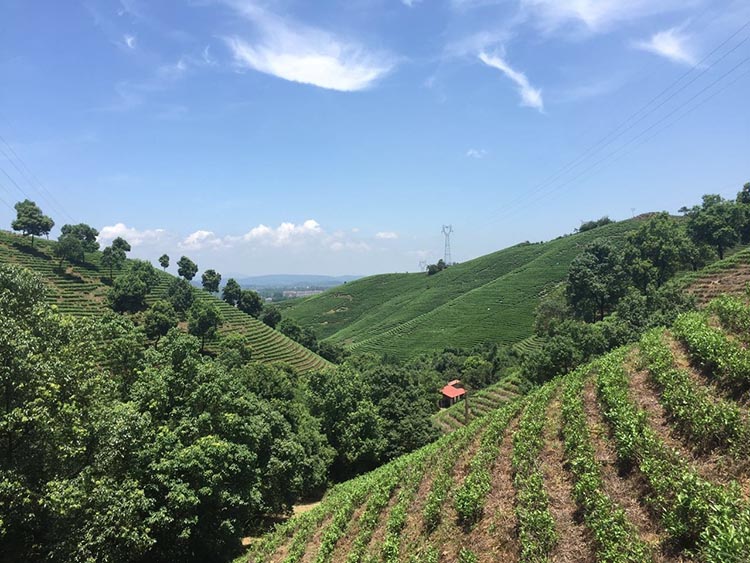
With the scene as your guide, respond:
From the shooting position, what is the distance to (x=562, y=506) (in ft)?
31.1

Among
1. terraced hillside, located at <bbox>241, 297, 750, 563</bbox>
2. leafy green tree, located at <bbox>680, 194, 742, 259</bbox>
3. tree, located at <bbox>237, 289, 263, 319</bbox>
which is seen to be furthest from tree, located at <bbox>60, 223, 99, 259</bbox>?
leafy green tree, located at <bbox>680, 194, 742, 259</bbox>

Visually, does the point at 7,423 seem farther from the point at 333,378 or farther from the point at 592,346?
the point at 592,346

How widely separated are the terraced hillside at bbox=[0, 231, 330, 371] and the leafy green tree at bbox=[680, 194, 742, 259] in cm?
6690

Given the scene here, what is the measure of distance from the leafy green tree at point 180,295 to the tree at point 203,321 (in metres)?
11.5

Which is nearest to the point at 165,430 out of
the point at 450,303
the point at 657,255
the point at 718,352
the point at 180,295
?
the point at 718,352

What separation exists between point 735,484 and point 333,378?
3019cm

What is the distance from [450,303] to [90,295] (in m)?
84.4

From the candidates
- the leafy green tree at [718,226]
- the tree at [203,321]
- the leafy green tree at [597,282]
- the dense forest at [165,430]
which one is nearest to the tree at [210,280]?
the tree at [203,321]

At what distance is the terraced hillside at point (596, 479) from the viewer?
Answer: 749 cm

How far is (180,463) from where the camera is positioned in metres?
18.0

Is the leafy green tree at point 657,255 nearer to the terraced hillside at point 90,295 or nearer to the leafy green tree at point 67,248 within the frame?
the terraced hillside at point 90,295

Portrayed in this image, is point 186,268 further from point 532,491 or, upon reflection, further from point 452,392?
point 532,491

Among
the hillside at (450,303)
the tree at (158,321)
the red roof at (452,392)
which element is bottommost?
the red roof at (452,392)

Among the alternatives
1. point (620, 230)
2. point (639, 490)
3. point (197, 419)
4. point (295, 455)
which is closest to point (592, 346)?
point (295, 455)
